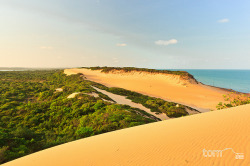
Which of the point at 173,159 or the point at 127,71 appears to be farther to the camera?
the point at 127,71

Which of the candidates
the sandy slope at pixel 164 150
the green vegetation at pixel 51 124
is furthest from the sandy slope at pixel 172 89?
the sandy slope at pixel 164 150

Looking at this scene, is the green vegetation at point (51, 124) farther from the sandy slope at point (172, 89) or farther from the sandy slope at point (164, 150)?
the sandy slope at point (172, 89)

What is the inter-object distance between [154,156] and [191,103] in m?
20.8

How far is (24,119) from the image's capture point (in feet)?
35.2

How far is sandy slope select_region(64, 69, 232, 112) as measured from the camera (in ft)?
73.3

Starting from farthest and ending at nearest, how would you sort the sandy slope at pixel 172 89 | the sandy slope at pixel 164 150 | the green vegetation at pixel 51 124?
the sandy slope at pixel 172 89, the green vegetation at pixel 51 124, the sandy slope at pixel 164 150

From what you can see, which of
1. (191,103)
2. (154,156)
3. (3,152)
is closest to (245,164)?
(154,156)

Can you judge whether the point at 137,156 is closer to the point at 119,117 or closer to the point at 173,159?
the point at 173,159

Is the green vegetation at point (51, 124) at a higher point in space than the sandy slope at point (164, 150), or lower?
lower

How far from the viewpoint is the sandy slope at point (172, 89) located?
2234 centimetres

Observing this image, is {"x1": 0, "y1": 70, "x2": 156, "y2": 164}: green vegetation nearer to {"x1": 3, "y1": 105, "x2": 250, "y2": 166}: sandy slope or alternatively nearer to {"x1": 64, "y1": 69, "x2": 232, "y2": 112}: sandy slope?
{"x1": 3, "y1": 105, "x2": 250, "y2": 166}: sandy slope

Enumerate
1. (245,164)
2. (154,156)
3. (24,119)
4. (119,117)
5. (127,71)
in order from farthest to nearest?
(127,71), (24,119), (119,117), (154,156), (245,164)

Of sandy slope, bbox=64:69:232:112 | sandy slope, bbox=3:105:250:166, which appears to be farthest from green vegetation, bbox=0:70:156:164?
sandy slope, bbox=64:69:232:112

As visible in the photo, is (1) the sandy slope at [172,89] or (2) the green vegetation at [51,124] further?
(1) the sandy slope at [172,89]
